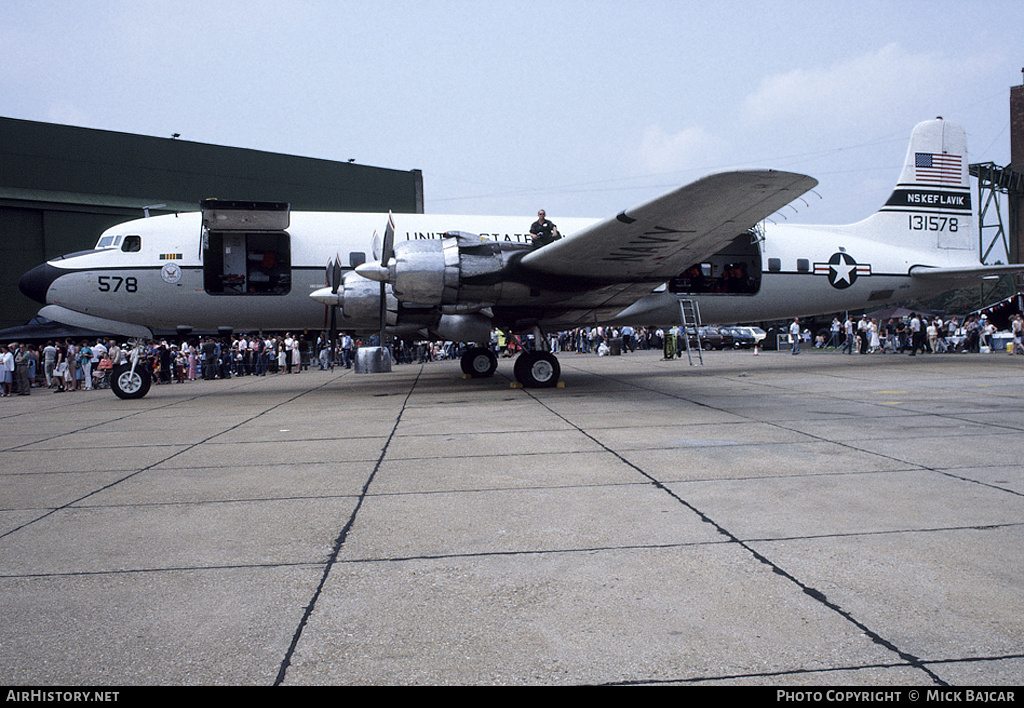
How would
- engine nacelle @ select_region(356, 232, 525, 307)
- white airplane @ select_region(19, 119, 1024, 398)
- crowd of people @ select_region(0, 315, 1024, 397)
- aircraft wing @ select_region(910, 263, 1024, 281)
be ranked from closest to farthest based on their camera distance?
white airplane @ select_region(19, 119, 1024, 398) → engine nacelle @ select_region(356, 232, 525, 307) → aircraft wing @ select_region(910, 263, 1024, 281) → crowd of people @ select_region(0, 315, 1024, 397)

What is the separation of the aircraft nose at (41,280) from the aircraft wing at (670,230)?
1010 centimetres

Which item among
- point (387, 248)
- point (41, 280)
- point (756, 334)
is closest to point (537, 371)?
point (387, 248)

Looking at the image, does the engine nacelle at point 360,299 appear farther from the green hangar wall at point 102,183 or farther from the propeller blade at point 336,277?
the green hangar wall at point 102,183

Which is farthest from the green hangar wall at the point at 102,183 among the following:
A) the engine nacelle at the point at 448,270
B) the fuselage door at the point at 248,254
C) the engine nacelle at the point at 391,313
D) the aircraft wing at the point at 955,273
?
the aircraft wing at the point at 955,273

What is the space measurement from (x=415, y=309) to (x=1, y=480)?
8725mm

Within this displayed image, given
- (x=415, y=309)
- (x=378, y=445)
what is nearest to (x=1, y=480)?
(x=378, y=445)

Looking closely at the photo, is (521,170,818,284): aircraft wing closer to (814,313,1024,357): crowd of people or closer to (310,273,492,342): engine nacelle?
(310,273,492,342): engine nacelle

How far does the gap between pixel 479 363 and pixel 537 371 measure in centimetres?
365

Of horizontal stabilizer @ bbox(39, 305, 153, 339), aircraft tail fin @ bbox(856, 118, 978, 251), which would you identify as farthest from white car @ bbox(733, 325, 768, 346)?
horizontal stabilizer @ bbox(39, 305, 153, 339)

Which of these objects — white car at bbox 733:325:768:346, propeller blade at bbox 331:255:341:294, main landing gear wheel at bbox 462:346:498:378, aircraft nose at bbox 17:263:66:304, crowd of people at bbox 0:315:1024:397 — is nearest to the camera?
propeller blade at bbox 331:255:341:294

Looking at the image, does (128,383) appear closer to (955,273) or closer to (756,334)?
(955,273)

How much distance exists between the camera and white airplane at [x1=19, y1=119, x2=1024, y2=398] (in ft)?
37.2

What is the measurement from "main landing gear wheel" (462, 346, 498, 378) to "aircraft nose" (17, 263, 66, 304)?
9079mm

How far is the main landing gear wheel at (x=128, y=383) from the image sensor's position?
15211mm
